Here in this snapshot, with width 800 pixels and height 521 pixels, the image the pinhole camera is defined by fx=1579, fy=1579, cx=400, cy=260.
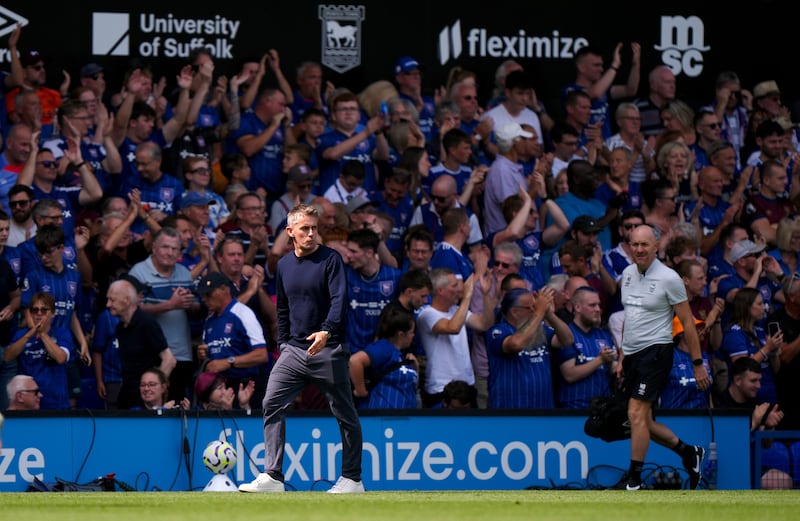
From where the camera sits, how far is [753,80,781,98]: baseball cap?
19.3 metres

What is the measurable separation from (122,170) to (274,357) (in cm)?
273

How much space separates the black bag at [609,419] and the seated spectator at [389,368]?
1709 mm

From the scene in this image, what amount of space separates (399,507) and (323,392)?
1748 mm

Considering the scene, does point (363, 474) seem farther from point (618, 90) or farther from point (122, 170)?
point (618, 90)

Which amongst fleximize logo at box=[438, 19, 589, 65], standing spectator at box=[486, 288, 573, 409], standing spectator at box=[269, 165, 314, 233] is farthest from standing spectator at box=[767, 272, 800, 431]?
fleximize logo at box=[438, 19, 589, 65]

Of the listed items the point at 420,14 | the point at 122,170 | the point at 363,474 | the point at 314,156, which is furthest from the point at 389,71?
the point at 363,474

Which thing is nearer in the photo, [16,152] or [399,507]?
[399,507]

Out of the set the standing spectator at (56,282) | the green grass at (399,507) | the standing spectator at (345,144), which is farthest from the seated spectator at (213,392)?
the standing spectator at (345,144)

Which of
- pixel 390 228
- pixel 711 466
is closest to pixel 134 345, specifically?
pixel 390 228

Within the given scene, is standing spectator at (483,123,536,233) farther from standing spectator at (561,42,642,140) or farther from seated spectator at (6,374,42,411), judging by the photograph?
seated spectator at (6,374,42,411)

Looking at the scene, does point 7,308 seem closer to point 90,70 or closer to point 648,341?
point 90,70

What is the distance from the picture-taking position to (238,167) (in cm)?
1614

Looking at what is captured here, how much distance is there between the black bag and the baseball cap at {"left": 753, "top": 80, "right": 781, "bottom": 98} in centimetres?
774

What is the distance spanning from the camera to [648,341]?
12.5m
